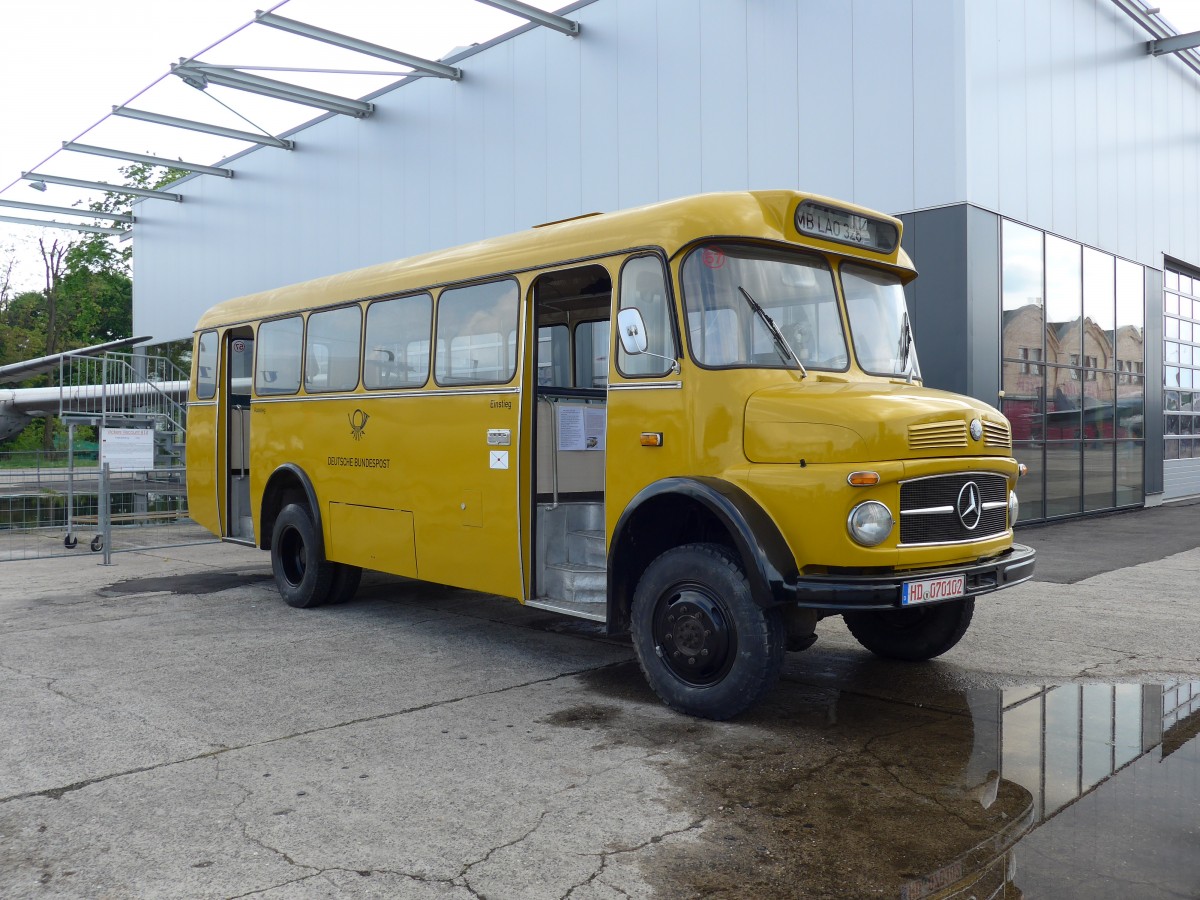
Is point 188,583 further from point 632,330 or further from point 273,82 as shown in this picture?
point 273,82

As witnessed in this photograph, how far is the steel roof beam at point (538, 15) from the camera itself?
1410cm

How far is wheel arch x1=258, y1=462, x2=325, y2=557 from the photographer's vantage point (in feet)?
29.1

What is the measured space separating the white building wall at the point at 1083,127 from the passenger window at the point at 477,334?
8.10 meters

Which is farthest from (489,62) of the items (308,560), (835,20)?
(308,560)

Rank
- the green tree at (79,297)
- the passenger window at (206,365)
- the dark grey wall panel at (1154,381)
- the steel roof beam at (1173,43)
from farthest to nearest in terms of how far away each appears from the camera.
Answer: the green tree at (79,297) → the dark grey wall panel at (1154,381) → the steel roof beam at (1173,43) → the passenger window at (206,365)

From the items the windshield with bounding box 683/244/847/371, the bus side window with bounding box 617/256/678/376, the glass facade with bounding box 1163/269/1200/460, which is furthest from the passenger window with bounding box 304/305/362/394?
the glass facade with bounding box 1163/269/1200/460

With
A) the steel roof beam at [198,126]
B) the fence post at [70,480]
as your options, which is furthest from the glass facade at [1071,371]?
the steel roof beam at [198,126]

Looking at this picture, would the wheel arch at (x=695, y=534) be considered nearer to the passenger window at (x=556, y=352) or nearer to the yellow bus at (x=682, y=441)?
the yellow bus at (x=682, y=441)

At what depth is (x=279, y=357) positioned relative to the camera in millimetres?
9562

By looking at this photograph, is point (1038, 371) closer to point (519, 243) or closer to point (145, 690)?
point (519, 243)

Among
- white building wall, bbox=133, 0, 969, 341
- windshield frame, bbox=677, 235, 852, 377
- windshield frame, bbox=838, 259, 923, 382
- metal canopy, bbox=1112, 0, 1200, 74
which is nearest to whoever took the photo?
windshield frame, bbox=677, 235, 852, 377

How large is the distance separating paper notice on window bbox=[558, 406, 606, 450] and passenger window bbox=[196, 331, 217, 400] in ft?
15.2

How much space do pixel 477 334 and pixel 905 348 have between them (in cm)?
291

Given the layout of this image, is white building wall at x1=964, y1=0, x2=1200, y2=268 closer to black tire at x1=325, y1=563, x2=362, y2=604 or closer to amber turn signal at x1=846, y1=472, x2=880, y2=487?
black tire at x1=325, y1=563, x2=362, y2=604
